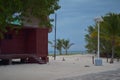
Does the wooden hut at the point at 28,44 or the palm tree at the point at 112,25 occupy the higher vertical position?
the palm tree at the point at 112,25

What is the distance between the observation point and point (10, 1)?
15773 millimetres

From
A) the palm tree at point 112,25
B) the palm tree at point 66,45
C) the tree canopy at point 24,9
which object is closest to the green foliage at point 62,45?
the palm tree at point 66,45

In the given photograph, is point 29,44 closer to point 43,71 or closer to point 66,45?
point 43,71

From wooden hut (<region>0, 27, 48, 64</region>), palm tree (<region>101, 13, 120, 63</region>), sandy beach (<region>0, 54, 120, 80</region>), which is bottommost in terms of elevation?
sandy beach (<region>0, 54, 120, 80</region>)

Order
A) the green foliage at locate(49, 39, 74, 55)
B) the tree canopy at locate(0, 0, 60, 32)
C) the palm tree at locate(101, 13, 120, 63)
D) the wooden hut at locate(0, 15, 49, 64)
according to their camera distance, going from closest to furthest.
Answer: the tree canopy at locate(0, 0, 60, 32) < the wooden hut at locate(0, 15, 49, 64) < the palm tree at locate(101, 13, 120, 63) < the green foliage at locate(49, 39, 74, 55)

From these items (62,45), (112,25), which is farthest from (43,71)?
(62,45)

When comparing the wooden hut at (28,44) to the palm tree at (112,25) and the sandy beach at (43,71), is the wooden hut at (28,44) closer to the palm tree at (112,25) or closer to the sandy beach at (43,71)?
the sandy beach at (43,71)

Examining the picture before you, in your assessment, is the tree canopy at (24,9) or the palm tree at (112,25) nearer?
the tree canopy at (24,9)

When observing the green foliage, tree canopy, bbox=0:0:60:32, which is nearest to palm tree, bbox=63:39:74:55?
the green foliage

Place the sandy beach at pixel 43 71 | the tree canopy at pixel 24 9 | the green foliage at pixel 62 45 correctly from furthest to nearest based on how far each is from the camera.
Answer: the green foliage at pixel 62 45
the sandy beach at pixel 43 71
the tree canopy at pixel 24 9

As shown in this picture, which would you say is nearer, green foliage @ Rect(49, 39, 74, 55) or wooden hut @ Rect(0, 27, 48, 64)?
wooden hut @ Rect(0, 27, 48, 64)

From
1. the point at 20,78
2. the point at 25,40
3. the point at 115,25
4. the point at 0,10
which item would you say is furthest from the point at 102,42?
the point at 0,10

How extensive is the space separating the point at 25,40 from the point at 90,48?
1172 inches

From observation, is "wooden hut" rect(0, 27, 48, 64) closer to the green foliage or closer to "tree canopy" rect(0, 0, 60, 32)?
"tree canopy" rect(0, 0, 60, 32)
